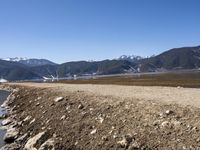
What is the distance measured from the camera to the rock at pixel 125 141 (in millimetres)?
16414

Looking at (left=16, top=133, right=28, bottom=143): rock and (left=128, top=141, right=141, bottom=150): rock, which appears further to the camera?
(left=16, top=133, right=28, bottom=143): rock

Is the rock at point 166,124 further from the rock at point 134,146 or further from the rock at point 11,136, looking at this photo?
the rock at point 11,136

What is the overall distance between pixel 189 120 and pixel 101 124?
18.4 ft

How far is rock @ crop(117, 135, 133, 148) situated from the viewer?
16414 millimetres

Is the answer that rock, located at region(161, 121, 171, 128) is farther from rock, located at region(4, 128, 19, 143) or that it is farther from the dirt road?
rock, located at region(4, 128, 19, 143)

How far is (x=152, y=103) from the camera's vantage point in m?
22.2

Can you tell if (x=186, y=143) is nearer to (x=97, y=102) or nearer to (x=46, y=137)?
(x=46, y=137)

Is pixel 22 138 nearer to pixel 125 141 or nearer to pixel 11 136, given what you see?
pixel 11 136

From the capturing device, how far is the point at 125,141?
16.6 m

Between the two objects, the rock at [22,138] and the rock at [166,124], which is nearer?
the rock at [166,124]

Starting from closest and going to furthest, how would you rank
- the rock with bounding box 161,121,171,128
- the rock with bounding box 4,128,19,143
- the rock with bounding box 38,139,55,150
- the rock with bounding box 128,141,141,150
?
the rock with bounding box 128,141,141,150
the rock with bounding box 161,121,171,128
the rock with bounding box 38,139,55,150
the rock with bounding box 4,128,19,143

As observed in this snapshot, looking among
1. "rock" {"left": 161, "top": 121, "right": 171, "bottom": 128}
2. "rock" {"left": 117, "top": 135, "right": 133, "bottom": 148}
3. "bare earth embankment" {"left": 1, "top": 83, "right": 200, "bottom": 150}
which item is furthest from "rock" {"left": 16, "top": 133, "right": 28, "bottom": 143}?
"rock" {"left": 161, "top": 121, "right": 171, "bottom": 128}

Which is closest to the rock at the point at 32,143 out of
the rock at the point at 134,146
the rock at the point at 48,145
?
the rock at the point at 48,145

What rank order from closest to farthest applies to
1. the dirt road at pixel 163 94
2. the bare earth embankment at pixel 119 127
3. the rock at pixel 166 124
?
1. the bare earth embankment at pixel 119 127
2. the rock at pixel 166 124
3. the dirt road at pixel 163 94
